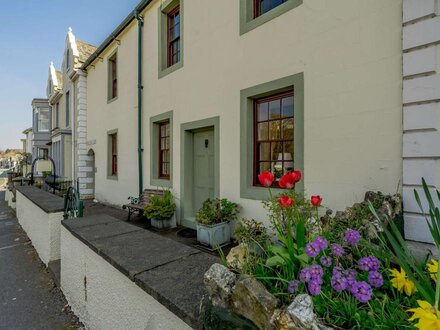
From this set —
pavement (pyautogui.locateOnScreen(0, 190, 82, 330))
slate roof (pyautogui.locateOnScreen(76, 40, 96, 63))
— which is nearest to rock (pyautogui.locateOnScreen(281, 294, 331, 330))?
pavement (pyautogui.locateOnScreen(0, 190, 82, 330))

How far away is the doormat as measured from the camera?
5.90 meters

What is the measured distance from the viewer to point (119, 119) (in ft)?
31.1

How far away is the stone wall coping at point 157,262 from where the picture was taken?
5.01ft

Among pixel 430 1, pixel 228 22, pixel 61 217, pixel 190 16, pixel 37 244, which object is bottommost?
pixel 37 244

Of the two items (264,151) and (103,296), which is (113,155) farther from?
(103,296)

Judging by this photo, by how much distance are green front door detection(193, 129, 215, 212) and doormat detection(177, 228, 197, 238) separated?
0.60 m

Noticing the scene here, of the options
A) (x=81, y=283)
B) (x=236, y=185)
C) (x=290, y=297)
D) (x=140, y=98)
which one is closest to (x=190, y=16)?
(x=140, y=98)

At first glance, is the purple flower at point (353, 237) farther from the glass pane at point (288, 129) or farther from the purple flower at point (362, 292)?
the glass pane at point (288, 129)

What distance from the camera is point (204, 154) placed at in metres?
6.30

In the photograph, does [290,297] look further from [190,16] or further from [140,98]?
[140,98]

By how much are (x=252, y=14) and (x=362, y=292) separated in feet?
17.0

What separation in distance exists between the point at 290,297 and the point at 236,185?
4.02 metres

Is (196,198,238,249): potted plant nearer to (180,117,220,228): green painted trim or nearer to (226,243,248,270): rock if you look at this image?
(180,117,220,228): green painted trim

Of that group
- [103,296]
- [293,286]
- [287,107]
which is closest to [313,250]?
[293,286]
